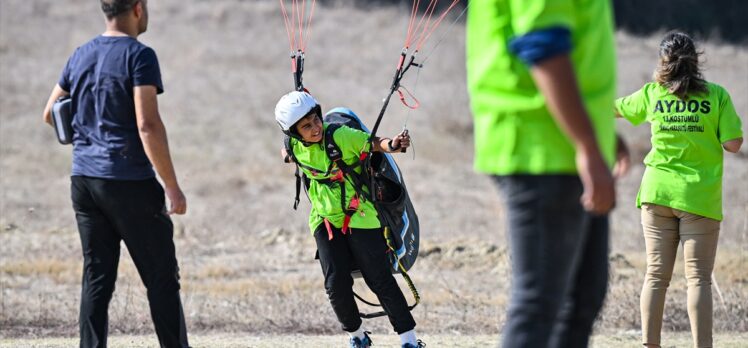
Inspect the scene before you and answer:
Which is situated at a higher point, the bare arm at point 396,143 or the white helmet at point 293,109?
the white helmet at point 293,109

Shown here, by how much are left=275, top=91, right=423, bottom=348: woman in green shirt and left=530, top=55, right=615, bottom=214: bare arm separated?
281cm

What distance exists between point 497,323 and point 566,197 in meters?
5.35

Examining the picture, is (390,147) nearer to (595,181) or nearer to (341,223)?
(341,223)

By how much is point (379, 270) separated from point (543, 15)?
303 centimetres

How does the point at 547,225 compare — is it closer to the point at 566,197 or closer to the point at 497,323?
the point at 566,197

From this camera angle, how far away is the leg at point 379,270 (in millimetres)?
6070

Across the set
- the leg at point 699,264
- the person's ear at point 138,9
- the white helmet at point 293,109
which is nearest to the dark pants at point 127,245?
the person's ear at point 138,9

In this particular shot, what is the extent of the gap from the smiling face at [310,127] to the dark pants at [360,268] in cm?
56

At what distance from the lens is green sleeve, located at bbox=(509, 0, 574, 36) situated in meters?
3.27

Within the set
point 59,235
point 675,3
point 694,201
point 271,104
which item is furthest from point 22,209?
point 675,3

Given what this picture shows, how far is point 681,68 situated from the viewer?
18.6 feet

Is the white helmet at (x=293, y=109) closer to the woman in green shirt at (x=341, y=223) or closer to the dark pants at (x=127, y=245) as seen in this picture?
the woman in green shirt at (x=341, y=223)

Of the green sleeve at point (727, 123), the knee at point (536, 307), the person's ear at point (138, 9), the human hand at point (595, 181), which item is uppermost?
the person's ear at point (138, 9)

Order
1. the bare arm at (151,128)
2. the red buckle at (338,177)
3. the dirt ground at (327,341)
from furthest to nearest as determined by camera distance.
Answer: the dirt ground at (327,341)
the red buckle at (338,177)
the bare arm at (151,128)
